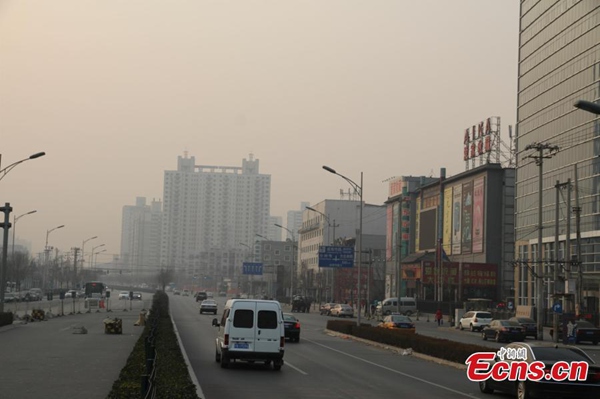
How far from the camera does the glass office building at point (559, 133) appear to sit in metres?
72.2

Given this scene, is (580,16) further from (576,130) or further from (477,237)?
(477,237)

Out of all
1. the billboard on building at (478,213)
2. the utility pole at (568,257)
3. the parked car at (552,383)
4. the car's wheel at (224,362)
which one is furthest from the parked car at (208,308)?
the parked car at (552,383)

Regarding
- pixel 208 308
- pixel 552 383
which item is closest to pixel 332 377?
pixel 552 383

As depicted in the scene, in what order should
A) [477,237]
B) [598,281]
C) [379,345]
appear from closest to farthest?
[379,345]
[598,281]
[477,237]

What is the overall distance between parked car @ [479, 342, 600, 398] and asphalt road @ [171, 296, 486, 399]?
1852 millimetres

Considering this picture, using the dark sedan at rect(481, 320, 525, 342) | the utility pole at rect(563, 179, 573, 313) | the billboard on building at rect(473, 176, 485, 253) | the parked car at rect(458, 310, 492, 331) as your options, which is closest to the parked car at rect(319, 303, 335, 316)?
the billboard on building at rect(473, 176, 485, 253)

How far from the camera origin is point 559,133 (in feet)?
261

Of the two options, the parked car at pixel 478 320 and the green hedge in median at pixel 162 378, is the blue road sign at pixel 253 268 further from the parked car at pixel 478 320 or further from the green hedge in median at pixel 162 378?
the green hedge in median at pixel 162 378

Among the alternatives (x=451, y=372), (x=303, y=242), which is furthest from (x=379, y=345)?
(x=303, y=242)

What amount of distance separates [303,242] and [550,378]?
572 ft

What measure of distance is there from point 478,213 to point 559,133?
21688mm

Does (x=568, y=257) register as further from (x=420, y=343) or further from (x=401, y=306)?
(x=401, y=306)

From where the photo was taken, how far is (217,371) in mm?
25562

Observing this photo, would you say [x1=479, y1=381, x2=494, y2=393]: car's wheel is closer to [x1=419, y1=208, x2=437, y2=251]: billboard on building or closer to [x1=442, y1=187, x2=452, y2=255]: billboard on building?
[x1=442, y1=187, x2=452, y2=255]: billboard on building
